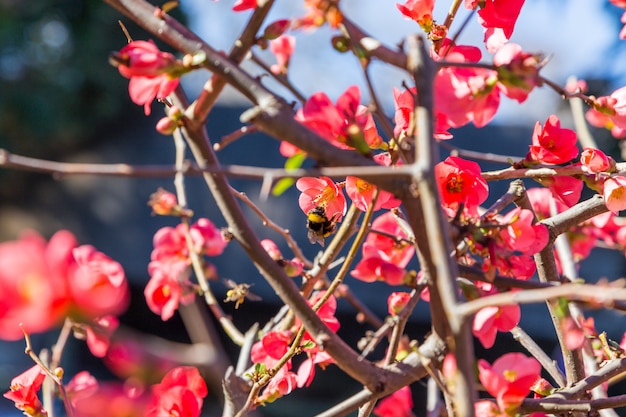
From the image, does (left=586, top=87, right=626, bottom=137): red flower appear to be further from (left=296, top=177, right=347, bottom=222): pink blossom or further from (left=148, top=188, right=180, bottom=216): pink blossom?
(left=148, top=188, right=180, bottom=216): pink blossom

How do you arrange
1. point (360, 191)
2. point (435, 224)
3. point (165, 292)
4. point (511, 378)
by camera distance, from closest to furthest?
point (435, 224)
point (511, 378)
point (360, 191)
point (165, 292)

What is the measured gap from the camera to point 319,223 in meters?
0.61

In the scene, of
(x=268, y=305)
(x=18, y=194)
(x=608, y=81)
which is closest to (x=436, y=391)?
(x=268, y=305)

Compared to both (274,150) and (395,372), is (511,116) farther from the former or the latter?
(395,372)

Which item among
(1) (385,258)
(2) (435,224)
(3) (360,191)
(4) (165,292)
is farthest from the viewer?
(4) (165,292)

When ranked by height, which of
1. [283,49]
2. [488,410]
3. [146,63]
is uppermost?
[283,49]

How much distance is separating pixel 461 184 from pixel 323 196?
0.14 metres

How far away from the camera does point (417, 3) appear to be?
58 centimetres

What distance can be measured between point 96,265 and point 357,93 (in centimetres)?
24

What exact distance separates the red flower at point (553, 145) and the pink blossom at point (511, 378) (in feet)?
0.68

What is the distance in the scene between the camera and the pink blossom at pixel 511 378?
1.34ft

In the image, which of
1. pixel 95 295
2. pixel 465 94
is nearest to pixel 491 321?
pixel 465 94

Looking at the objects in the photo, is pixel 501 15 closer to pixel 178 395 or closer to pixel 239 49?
pixel 239 49

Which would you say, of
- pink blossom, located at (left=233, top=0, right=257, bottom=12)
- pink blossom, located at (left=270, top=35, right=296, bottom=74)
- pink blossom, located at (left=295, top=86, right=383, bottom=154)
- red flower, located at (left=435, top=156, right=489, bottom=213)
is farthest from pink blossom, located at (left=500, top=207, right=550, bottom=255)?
pink blossom, located at (left=270, top=35, right=296, bottom=74)
